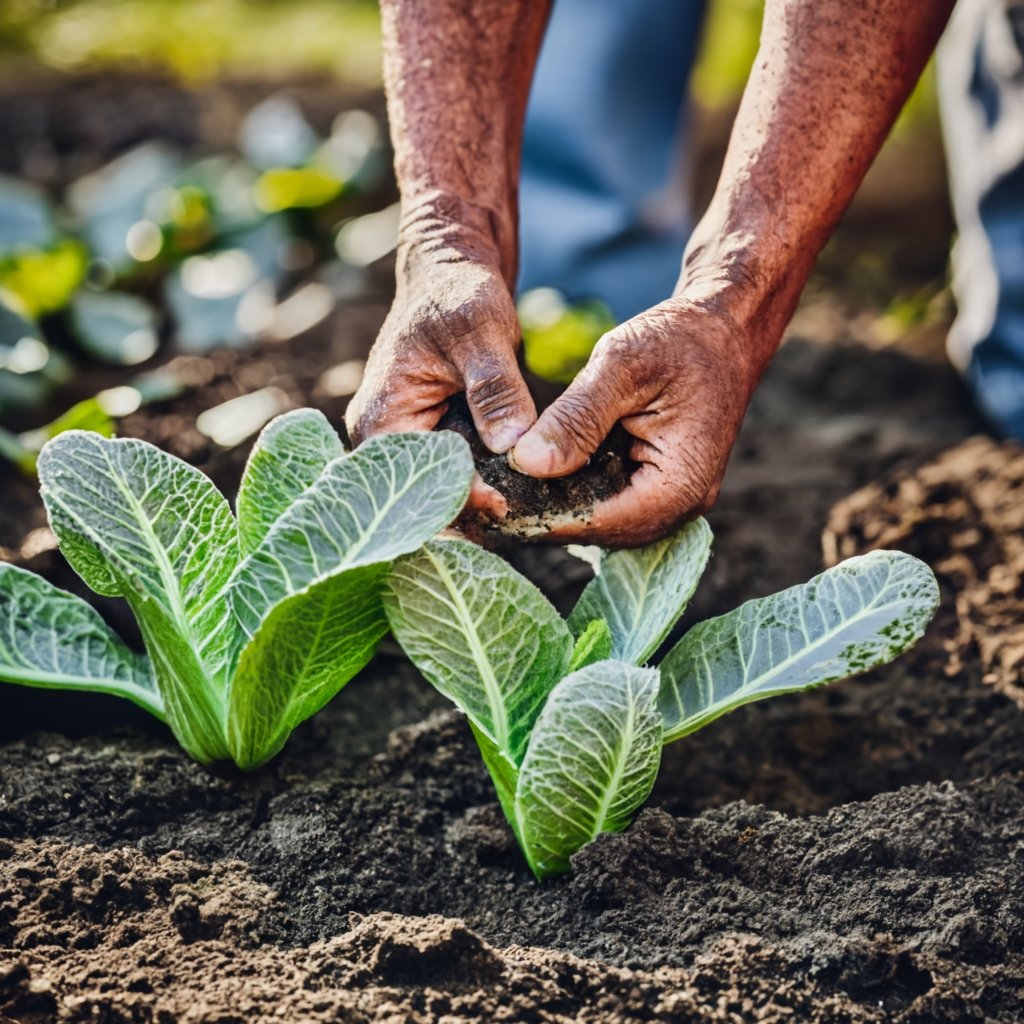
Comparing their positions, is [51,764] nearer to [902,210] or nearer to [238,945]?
[238,945]

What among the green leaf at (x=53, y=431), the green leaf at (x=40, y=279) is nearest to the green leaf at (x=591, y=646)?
the green leaf at (x=53, y=431)

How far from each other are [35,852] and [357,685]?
0.69 metres

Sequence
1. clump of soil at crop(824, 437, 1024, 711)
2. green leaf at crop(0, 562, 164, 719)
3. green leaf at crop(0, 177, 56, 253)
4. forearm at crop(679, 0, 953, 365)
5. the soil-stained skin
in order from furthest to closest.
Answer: green leaf at crop(0, 177, 56, 253) < clump of soil at crop(824, 437, 1024, 711) < forearm at crop(679, 0, 953, 365) < green leaf at crop(0, 562, 164, 719) < the soil-stained skin

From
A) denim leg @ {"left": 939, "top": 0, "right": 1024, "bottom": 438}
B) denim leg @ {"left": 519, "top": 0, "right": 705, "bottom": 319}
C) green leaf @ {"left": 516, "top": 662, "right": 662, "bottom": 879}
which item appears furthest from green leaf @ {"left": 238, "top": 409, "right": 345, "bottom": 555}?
denim leg @ {"left": 519, "top": 0, "right": 705, "bottom": 319}

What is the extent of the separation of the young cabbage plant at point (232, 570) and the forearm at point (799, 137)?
673 mm

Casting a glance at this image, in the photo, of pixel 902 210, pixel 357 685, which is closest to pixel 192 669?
pixel 357 685

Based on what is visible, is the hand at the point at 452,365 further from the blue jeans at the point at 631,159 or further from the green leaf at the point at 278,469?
the blue jeans at the point at 631,159

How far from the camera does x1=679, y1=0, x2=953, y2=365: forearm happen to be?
1888mm

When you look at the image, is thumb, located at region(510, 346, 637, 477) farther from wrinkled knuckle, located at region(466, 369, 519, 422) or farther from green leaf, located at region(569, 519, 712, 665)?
green leaf, located at region(569, 519, 712, 665)

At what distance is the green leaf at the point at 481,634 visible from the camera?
1.56 metres

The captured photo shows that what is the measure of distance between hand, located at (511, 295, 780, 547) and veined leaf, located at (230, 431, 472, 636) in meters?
0.16

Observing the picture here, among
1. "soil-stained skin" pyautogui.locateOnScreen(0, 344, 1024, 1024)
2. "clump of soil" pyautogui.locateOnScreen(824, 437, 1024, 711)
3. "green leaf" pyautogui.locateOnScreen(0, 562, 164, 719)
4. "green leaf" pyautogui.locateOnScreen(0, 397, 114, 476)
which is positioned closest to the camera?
"soil-stained skin" pyautogui.locateOnScreen(0, 344, 1024, 1024)

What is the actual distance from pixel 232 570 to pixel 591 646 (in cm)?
56

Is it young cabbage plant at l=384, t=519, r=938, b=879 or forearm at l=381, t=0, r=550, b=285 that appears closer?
young cabbage plant at l=384, t=519, r=938, b=879
